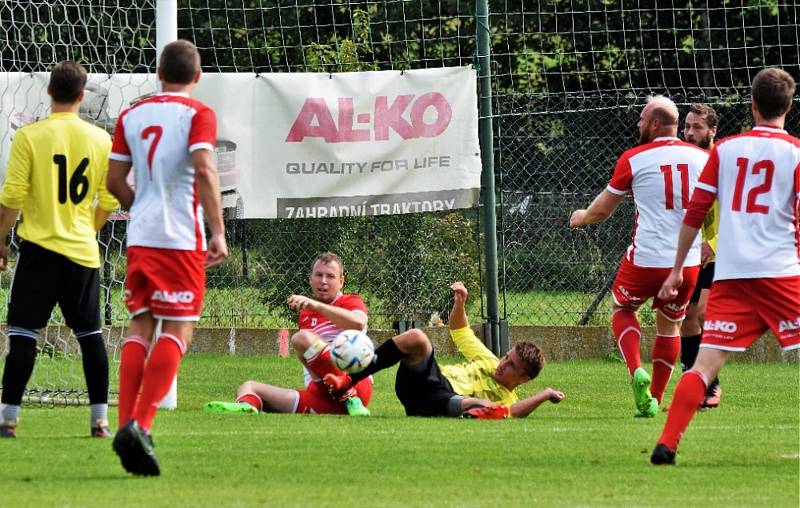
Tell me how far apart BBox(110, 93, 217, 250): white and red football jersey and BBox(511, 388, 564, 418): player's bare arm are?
3038mm

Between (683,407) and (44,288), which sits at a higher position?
(44,288)

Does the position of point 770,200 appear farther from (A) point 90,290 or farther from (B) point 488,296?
(B) point 488,296

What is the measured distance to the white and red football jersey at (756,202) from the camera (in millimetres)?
6215

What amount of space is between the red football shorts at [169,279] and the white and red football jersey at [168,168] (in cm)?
4

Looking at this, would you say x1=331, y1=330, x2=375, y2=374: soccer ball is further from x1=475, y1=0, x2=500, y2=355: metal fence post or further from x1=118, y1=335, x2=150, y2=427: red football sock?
x1=475, y1=0, x2=500, y2=355: metal fence post

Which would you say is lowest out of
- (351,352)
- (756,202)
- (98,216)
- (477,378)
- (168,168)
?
(477,378)

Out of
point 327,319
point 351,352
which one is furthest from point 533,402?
point 327,319

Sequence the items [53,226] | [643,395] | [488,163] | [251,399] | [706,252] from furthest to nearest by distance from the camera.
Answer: [488,163]
[706,252]
[251,399]
[643,395]
[53,226]

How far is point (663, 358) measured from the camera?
920 centimetres

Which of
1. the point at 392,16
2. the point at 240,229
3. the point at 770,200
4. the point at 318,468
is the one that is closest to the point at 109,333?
the point at 240,229

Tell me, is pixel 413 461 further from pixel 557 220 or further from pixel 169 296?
pixel 557 220

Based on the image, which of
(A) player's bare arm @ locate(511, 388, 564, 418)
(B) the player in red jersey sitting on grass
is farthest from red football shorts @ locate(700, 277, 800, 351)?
(B) the player in red jersey sitting on grass

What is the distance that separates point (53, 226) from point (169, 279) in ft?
5.12

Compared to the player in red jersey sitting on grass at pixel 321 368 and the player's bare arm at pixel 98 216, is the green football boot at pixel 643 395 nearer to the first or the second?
the player in red jersey sitting on grass at pixel 321 368
